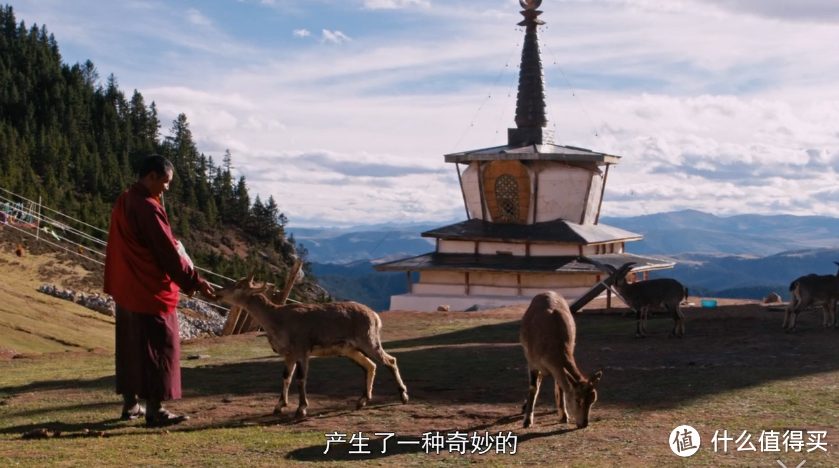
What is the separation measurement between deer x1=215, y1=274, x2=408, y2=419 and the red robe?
97 centimetres

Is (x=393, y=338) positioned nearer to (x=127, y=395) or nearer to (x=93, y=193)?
(x=127, y=395)

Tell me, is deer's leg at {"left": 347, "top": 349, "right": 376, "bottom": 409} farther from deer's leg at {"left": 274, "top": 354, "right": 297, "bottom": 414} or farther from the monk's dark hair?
the monk's dark hair

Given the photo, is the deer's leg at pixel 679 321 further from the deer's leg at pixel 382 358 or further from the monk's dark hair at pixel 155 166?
the monk's dark hair at pixel 155 166

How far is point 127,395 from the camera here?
34.3 ft

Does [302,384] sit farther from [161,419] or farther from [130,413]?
[130,413]

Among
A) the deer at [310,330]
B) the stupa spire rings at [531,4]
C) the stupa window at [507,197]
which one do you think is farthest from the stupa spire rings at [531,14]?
the deer at [310,330]

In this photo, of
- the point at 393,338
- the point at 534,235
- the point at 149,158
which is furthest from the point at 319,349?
the point at 534,235

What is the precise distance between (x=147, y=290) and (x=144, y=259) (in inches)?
14.0

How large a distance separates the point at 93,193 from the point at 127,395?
75406 mm

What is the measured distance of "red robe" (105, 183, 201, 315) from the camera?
10164 millimetres

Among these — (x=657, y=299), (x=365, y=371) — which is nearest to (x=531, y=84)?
(x=657, y=299)

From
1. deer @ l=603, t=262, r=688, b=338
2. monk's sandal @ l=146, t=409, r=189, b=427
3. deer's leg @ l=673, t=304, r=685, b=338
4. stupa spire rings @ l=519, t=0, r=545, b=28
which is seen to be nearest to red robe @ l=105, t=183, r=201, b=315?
monk's sandal @ l=146, t=409, r=189, b=427

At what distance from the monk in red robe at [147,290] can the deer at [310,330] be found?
3.29 ft

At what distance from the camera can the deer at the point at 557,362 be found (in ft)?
31.6
